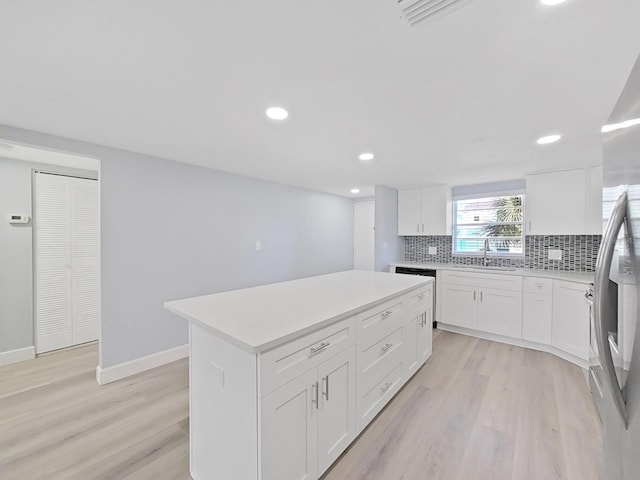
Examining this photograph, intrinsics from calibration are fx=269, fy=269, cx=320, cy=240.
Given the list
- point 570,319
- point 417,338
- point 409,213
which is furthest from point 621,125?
point 409,213

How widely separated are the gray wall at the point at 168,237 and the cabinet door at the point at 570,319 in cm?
336

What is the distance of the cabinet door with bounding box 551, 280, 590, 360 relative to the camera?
2746 mm

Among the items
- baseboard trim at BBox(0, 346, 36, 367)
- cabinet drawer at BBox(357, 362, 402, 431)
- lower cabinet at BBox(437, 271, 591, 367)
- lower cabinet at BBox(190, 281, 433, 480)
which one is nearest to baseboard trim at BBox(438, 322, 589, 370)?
lower cabinet at BBox(437, 271, 591, 367)

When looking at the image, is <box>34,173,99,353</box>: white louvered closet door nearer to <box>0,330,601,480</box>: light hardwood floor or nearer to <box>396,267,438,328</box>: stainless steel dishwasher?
<box>0,330,601,480</box>: light hardwood floor

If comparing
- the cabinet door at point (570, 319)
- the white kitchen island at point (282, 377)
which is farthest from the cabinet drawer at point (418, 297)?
the cabinet door at point (570, 319)

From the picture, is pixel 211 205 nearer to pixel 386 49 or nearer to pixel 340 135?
pixel 340 135

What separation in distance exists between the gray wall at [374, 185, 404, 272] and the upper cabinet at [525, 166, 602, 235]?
1.79m

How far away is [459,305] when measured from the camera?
145 inches

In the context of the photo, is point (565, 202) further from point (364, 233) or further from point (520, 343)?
point (364, 233)

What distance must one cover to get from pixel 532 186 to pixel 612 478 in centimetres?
348

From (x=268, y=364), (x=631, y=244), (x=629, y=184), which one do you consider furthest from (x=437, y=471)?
(x=629, y=184)

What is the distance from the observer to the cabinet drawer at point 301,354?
43.7 inches

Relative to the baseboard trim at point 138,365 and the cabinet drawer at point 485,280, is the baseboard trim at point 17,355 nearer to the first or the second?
the baseboard trim at point 138,365

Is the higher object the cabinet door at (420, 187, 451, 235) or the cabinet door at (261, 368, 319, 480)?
the cabinet door at (420, 187, 451, 235)
